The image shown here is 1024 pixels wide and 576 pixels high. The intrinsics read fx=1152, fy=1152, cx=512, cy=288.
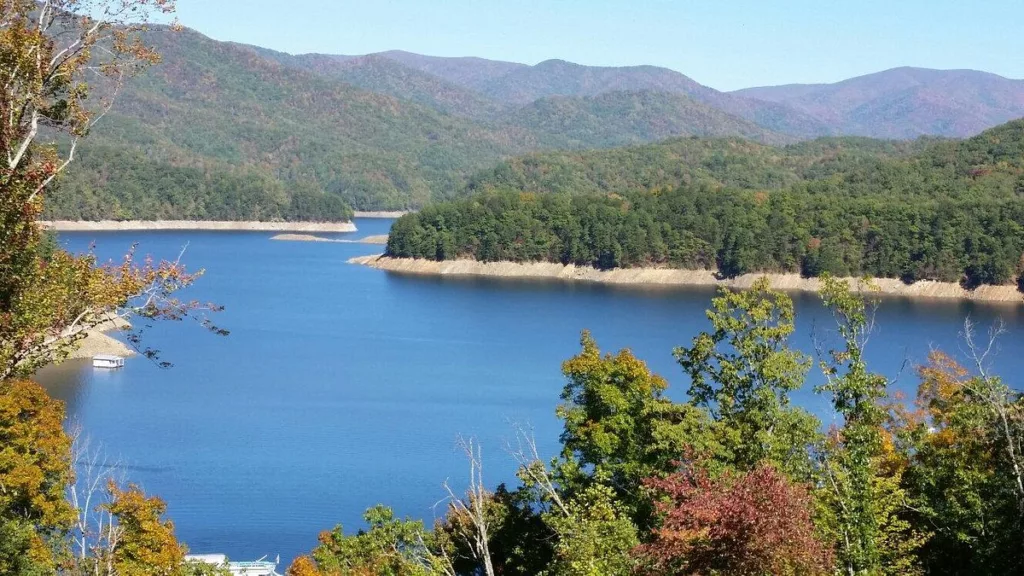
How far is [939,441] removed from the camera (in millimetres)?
20266

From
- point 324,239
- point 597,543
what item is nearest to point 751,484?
point 597,543

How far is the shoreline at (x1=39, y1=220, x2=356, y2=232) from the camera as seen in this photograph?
15075cm

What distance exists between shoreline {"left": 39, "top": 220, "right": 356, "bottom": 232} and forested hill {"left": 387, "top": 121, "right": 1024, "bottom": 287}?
52385 millimetres

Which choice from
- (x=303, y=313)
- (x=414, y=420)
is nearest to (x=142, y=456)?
(x=414, y=420)

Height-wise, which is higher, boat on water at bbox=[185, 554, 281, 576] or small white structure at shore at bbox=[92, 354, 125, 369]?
small white structure at shore at bbox=[92, 354, 125, 369]

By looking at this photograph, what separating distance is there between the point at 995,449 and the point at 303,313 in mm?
67207

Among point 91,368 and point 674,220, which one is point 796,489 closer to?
point 91,368

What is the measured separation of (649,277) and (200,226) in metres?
91.7

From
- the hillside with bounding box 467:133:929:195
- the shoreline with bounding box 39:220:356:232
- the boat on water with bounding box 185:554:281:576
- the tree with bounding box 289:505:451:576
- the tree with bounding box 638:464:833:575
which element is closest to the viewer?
the tree with bounding box 638:464:833:575

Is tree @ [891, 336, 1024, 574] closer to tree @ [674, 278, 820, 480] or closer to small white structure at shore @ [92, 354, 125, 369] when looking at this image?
tree @ [674, 278, 820, 480]

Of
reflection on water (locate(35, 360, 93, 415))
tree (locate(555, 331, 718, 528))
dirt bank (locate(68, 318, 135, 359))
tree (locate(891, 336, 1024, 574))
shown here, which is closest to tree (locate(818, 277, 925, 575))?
tree (locate(891, 336, 1024, 574))

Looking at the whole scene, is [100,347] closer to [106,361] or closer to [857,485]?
[106,361]

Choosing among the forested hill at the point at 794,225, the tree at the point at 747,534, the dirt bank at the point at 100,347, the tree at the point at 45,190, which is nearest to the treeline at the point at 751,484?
the tree at the point at 747,534

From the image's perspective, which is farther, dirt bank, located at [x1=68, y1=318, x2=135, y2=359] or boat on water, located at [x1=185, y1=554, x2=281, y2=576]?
dirt bank, located at [x1=68, y1=318, x2=135, y2=359]
